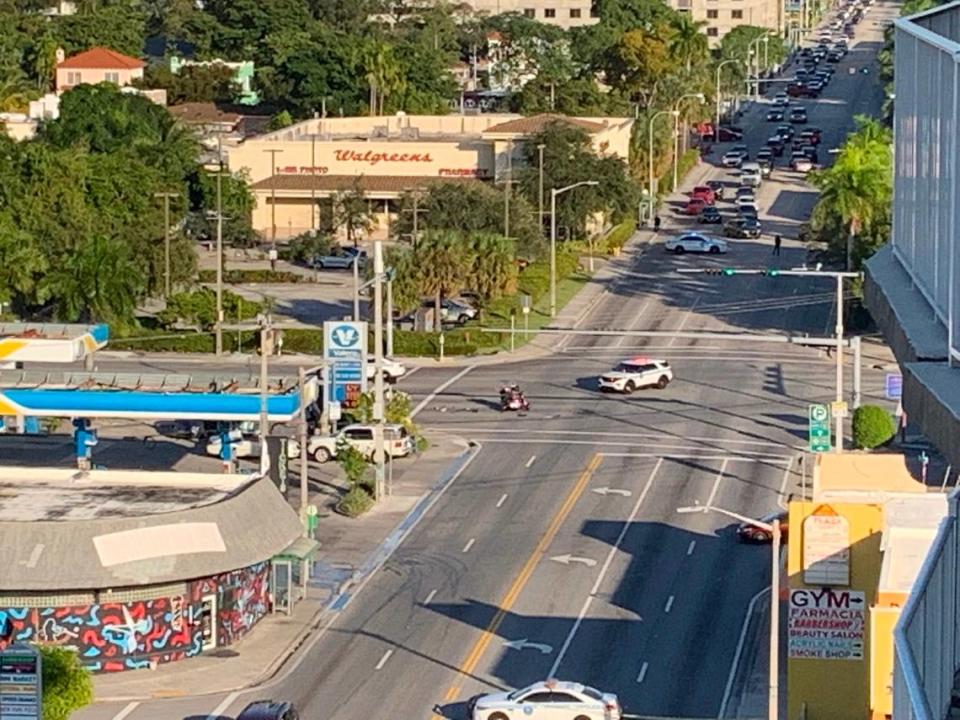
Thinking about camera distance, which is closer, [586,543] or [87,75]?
[586,543]

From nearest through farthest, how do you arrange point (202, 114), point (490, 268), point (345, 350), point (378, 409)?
point (378, 409), point (345, 350), point (490, 268), point (202, 114)

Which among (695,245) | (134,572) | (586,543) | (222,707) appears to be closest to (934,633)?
(222,707)

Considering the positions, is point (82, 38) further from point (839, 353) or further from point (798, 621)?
point (798, 621)

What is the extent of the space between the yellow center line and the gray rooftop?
15.4 ft

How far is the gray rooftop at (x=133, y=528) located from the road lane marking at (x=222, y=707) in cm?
337

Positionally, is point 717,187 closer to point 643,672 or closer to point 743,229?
point 743,229

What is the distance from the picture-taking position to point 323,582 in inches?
2208

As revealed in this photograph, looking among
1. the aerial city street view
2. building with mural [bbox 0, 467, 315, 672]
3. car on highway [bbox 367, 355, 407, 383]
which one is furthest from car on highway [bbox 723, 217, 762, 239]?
building with mural [bbox 0, 467, 315, 672]

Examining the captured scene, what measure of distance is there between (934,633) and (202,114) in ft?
494

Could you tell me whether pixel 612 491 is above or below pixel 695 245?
below

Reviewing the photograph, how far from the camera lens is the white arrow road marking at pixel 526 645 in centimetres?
4989

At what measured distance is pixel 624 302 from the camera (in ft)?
342

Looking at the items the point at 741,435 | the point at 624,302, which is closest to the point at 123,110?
the point at 624,302

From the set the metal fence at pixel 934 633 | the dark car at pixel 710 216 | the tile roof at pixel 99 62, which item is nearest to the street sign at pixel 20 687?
the metal fence at pixel 934 633
